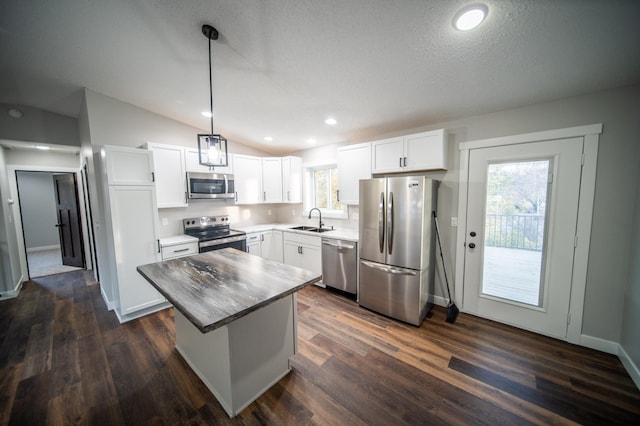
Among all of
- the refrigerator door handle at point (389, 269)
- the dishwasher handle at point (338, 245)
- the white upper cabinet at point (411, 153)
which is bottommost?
the refrigerator door handle at point (389, 269)

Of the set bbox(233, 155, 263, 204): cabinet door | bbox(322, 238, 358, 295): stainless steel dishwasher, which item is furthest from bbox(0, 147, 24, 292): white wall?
bbox(322, 238, 358, 295): stainless steel dishwasher

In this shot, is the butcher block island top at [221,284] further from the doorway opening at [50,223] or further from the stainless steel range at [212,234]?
the doorway opening at [50,223]

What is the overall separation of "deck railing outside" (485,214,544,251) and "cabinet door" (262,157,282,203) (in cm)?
336

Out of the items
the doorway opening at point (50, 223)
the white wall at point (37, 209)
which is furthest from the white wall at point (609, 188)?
the white wall at point (37, 209)

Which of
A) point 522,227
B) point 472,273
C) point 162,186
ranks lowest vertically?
point 472,273

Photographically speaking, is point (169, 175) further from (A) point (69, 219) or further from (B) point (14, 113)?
(A) point (69, 219)

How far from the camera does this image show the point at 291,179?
14.4ft

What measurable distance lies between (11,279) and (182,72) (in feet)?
14.3

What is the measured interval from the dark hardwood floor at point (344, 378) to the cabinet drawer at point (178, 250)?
2.70 ft

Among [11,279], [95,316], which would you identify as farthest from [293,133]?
[11,279]

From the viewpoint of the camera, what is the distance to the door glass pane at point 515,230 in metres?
2.37

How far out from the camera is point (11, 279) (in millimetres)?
3477

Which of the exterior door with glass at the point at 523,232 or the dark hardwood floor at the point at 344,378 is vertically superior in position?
the exterior door with glass at the point at 523,232

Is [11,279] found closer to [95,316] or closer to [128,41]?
[95,316]
